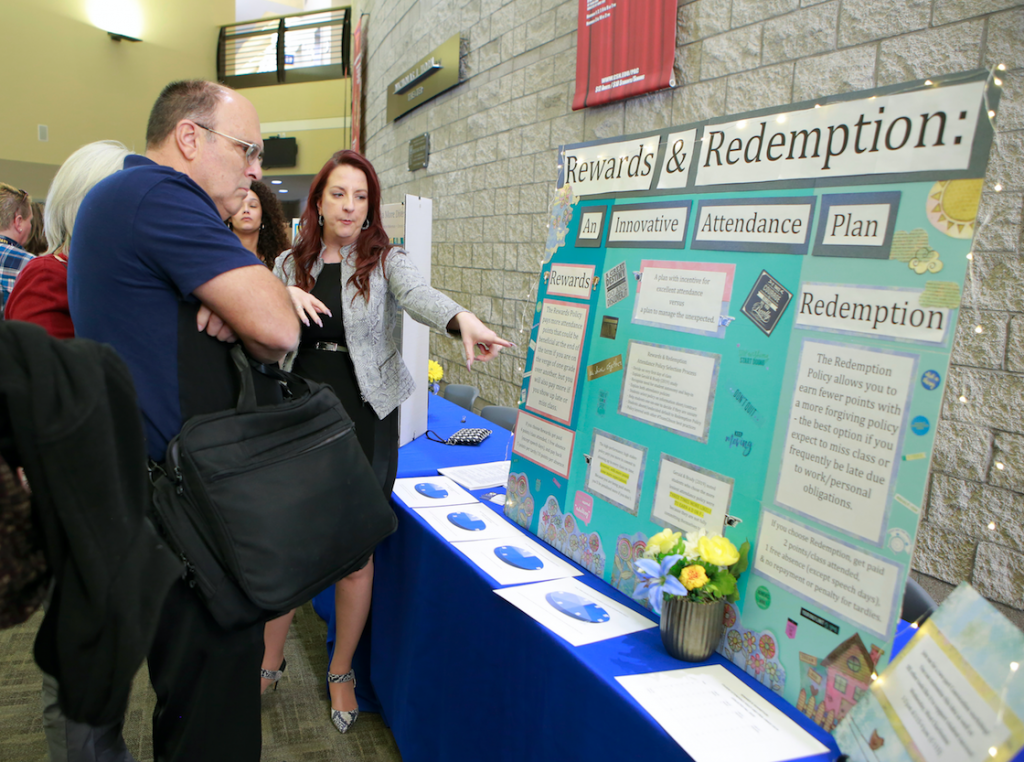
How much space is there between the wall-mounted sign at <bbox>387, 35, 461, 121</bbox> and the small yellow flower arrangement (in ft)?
16.0

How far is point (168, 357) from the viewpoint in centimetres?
104

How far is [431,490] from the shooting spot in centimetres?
183

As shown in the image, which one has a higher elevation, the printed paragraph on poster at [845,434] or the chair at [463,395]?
A: the printed paragraph on poster at [845,434]

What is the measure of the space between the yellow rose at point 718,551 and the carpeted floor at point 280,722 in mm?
1337

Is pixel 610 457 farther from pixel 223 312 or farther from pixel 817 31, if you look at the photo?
pixel 817 31

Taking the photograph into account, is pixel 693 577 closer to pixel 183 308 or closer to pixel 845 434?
pixel 845 434

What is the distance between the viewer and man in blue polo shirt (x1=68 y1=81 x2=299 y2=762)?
1.01 metres

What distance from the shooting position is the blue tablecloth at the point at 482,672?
96cm

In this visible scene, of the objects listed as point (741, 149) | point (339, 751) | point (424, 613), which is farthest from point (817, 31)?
point (339, 751)

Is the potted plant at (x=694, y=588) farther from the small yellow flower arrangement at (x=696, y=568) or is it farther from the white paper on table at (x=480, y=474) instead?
the white paper on table at (x=480, y=474)

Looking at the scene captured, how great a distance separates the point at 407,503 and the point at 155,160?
3.32 ft

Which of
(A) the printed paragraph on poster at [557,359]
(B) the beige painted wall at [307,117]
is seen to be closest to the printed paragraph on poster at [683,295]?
(A) the printed paragraph on poster at [557,359]

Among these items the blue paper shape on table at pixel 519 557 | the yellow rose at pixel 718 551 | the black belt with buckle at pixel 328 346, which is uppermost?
the black belt with buckle at pixel 328 346

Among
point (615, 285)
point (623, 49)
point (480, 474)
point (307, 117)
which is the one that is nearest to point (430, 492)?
point (480, 474)
